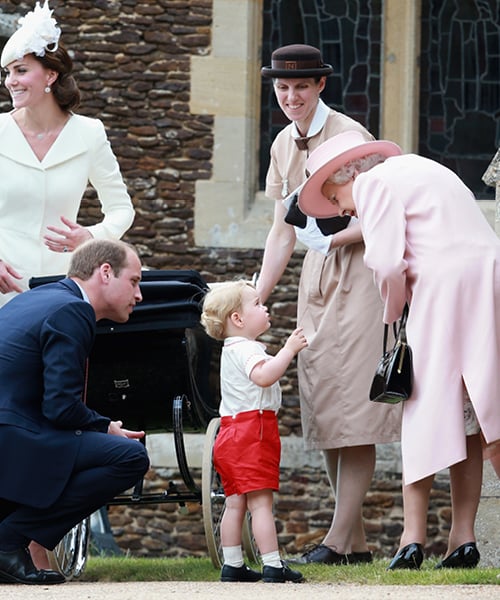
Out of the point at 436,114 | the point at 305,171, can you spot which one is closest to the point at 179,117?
the point at 436,114

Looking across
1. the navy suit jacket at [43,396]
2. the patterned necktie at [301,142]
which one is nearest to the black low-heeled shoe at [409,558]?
the navy suit jacket at [43,396]

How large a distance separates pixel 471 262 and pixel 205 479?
1544 mm

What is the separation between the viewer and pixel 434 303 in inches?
224

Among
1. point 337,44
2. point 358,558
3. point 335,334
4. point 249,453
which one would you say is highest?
point 337,44

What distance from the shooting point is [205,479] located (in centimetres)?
653

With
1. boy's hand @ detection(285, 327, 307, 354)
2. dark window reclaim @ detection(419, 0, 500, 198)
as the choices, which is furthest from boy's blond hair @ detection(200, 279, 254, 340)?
dark window reclaim @ detection(419, 0, 500, 198)

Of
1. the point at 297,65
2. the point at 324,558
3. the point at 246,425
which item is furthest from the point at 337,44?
the point at 246,425

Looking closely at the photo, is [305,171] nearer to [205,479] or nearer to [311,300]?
[311,300]

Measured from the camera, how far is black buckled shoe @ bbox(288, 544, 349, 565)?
6.66 metres

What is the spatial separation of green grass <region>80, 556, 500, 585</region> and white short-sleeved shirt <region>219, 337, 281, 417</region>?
0.68 metres

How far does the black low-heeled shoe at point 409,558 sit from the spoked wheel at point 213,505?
3.16 ft

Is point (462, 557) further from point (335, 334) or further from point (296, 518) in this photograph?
point (296, 518)

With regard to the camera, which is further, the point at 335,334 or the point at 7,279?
the point at 335,334

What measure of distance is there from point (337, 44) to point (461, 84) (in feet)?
3.19
